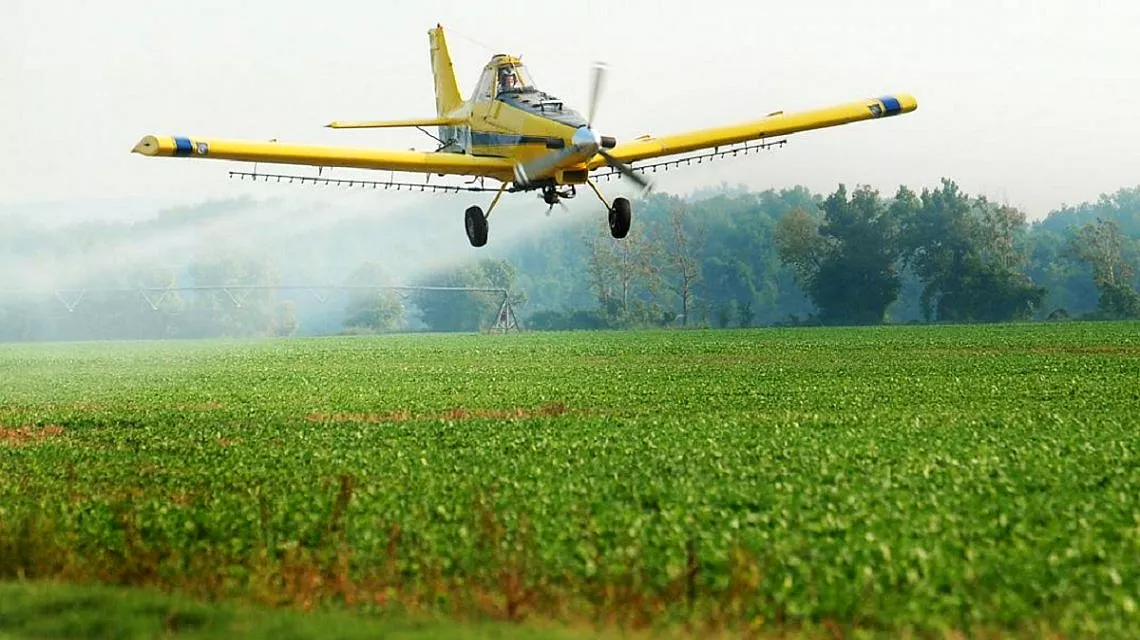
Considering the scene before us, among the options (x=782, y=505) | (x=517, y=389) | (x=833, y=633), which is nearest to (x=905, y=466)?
(x=782, y=505)

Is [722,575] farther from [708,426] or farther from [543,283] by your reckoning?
[543,283]

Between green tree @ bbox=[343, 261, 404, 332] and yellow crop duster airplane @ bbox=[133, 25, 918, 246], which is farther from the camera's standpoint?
green tree @ bbox=[343, 261, 404, 332]

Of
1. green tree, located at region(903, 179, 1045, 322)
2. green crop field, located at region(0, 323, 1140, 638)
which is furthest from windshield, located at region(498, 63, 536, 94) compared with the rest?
green tree, located at region(903, 179, 1045, 322)

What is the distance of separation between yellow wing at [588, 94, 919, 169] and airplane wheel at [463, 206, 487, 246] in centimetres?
503

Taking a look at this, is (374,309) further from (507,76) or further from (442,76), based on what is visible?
(507,76)

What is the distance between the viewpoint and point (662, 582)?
18000 millimetres

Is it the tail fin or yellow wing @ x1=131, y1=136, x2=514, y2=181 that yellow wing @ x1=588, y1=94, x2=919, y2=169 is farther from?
the tail fin

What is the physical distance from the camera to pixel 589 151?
143 ft

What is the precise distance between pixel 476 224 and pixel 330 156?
533cm

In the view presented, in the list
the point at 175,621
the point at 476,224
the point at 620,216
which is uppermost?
the point at 620,216

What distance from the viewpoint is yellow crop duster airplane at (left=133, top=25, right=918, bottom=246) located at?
4428 cm

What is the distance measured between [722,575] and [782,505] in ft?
15.7

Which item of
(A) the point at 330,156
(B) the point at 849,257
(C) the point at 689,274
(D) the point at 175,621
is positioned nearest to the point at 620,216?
(A) the point at 330,156

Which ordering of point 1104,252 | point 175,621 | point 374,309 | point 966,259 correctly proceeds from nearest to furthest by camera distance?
1. point 175,621
2. point 966,259
3. point 1104,252
4. point 374,309
